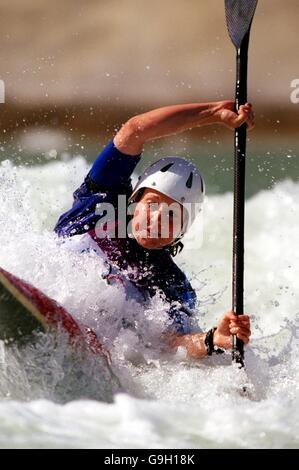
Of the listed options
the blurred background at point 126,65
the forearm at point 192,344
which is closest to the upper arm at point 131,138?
the forearm at point 192,344

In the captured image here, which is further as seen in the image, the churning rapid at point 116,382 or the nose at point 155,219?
the nose at point 155,219

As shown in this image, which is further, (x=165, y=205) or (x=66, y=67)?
(x=66, y=67)

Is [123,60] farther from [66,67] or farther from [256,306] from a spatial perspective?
[256,306]

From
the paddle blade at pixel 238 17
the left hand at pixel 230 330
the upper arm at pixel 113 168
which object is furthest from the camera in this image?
the paddle blade at pixel 238 17

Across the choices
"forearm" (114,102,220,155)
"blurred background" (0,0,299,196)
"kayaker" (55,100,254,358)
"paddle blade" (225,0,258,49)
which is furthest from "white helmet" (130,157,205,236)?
"blurred background" (0,0,299,196)

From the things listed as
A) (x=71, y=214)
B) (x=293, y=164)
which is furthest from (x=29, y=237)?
(x=293, y=164)

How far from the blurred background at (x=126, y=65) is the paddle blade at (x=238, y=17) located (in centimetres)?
406

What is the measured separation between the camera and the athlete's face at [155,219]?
2.30 metres

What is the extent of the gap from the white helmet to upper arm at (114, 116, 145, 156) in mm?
83

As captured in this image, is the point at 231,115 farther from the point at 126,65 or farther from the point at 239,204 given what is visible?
the point at 126,65

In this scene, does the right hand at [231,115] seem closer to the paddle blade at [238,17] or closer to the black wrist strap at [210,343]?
the paddle blade at [238,17]

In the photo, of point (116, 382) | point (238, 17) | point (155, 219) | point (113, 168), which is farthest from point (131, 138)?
point (116, 382)

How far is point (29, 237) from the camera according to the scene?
8.42 feet
